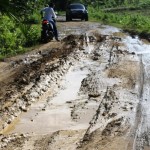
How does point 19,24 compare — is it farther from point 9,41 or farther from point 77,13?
point 77,13

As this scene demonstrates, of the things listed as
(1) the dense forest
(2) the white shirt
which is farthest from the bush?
(2) the white shirt

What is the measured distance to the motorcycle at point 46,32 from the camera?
18.8 metres

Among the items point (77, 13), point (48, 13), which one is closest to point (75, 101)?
point (48, 13)

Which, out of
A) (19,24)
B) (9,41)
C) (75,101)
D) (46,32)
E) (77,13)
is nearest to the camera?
(19,24)

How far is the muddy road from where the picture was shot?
21.8 ft

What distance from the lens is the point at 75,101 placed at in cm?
904

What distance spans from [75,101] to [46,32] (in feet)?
33.2

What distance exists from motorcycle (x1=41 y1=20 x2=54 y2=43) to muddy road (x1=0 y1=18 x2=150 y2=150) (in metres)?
3.57

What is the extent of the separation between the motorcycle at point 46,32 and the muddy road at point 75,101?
357 cm

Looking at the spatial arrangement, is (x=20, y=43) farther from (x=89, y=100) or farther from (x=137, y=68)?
(x=89, y=100)

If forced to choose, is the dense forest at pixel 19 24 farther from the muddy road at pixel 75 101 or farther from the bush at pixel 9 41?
the muddy road at pixel 75 101

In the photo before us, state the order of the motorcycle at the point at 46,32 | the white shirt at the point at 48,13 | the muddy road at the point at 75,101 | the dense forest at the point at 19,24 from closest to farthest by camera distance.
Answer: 1. the dense forest at the point at 19,24
2. the muddy road at the point at 75,101
3. the motorcycle at the point at 46,32
4. the white shirt at the point at 48,13

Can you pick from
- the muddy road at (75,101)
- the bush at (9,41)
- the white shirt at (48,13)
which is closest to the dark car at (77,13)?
the white shirt at (48,13)

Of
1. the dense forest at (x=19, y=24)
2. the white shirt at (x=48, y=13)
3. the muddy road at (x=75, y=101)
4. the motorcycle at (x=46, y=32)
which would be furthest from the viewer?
the white shirt at (x=48, y=13)
